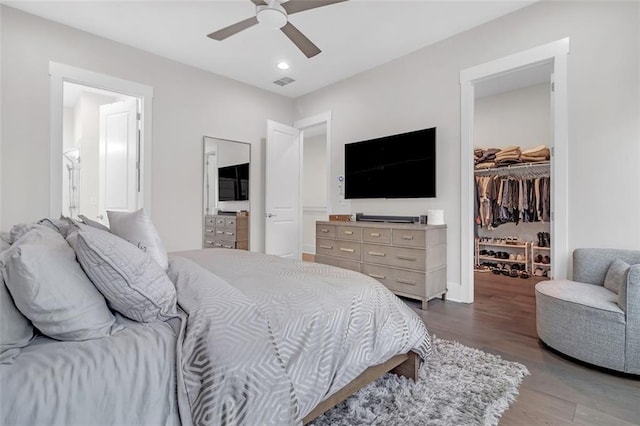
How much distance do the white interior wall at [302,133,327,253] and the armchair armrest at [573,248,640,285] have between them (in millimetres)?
4726

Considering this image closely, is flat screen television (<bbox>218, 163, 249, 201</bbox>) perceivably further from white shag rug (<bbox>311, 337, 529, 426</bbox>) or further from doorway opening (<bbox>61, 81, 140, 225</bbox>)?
white shag rug (<bbox>311, 337, 529, 426</bbox>)

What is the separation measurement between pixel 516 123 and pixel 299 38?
4.04 meters

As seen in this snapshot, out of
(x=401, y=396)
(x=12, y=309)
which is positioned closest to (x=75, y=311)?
(x=12, y=309)

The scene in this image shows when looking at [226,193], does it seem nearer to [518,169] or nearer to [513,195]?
[513,195]

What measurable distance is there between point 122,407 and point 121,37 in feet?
12.7

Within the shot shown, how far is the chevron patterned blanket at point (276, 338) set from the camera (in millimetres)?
925

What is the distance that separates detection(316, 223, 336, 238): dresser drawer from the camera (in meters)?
3.96

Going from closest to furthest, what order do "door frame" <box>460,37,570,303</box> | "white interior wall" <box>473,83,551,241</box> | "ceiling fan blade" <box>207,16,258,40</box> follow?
"ceiling fan blade" <box>207,16,258,40</box> → "door frame" <box>460,37,570,303</box> → "white interior wall" <box>473,83,551,241</box>

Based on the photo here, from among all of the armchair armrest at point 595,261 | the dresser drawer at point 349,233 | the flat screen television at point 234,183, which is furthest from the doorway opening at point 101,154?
the armchair armrest at point 595,261

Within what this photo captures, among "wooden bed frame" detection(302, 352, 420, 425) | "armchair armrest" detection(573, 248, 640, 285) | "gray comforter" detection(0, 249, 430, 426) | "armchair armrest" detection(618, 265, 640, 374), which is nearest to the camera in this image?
"gray comforter" detection(0, 249, 430, 426)

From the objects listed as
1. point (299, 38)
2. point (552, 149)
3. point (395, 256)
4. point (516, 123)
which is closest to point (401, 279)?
point (395, 256)

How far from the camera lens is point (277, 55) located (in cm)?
382

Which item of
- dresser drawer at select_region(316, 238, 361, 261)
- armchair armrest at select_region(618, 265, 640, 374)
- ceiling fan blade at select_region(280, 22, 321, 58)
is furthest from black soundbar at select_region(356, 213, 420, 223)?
ceiling fan blade at select_region(280, 22, 321, 58)

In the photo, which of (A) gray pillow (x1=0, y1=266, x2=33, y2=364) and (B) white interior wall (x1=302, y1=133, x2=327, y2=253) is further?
(B) white interior wall (x1=302, y1=133, x2=327, y2=253)
